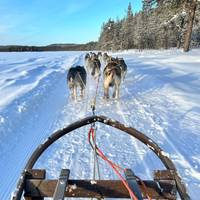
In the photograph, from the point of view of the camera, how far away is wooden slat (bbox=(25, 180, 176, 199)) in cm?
247

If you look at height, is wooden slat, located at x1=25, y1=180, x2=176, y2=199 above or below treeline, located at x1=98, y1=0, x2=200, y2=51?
above

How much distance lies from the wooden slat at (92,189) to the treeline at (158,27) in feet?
80.8

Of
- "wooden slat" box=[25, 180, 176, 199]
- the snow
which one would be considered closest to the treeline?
the snow

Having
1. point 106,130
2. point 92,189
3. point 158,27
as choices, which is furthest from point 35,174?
point 158,27

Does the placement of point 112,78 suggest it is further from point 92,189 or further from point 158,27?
point 158,27

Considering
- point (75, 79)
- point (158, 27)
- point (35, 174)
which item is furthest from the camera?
point (158, 27)

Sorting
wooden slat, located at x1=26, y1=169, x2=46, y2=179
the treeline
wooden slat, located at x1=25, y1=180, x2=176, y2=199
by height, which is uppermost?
wooden slat, located at x1=26, y1=169, x2=46, y2=179

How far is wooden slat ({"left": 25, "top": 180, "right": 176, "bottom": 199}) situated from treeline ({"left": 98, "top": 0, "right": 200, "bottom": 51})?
2462 centimetres

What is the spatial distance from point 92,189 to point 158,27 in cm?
4791

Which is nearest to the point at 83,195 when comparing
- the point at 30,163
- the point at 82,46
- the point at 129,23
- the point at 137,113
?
the point at 30,163

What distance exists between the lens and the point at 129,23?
70438 mm

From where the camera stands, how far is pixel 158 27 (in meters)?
47.9

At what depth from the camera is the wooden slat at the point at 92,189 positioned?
97.1 inches

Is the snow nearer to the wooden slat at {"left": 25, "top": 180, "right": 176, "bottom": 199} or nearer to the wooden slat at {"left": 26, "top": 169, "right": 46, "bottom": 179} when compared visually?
the wooden slat at {"left": 25, "top": 180, "right": 176, "bottom": 199}
